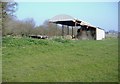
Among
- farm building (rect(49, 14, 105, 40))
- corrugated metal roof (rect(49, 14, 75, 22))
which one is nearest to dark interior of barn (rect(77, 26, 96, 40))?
farm building (rect(49, 14, 105, 40))

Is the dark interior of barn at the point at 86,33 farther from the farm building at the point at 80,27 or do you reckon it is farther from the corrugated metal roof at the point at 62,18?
the corrugated metal roof at the point at 62,18

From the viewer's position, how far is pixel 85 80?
223 inches

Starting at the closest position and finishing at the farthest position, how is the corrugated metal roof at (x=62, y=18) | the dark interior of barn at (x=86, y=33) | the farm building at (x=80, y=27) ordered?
the corrugated metal roof at (x=62, y=18) < the farm building at (x=80, y=27) < the dark interior of barn at (x=86, y=33)

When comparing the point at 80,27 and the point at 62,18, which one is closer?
the point at 62,18

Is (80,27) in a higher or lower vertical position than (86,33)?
higher

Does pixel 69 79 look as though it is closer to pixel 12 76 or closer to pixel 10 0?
pixel 12 76

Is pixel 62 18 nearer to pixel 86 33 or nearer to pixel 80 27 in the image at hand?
pixel 80 27

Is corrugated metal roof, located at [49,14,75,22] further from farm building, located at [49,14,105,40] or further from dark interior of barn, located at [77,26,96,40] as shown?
dark interior of barn, located at [77,26,96,40]

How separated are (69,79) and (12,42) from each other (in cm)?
894

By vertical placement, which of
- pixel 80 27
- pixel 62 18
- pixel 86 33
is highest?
pixel 62 18

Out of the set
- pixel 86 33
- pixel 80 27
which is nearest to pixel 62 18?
pixel 80 27

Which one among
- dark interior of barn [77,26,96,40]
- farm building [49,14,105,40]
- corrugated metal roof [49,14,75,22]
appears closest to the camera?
corrugated metal roof [49,14,75,22]

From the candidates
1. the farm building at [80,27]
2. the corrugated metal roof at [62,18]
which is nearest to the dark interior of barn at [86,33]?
the farm building at [80,27]

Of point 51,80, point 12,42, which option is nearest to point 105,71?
point 51,80
